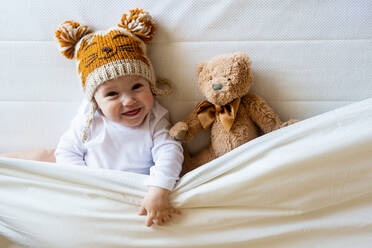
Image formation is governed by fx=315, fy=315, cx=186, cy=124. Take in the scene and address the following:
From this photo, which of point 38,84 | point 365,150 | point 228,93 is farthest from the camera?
point 38,84

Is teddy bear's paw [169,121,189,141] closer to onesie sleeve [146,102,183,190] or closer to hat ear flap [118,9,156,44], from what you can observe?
onesie sleeve [146,102,183,190]

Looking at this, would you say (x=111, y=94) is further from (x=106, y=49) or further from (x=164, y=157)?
(x=164, y=157)

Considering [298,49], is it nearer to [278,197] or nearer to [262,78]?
[262,78]

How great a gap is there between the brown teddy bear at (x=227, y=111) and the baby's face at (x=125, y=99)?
0.40ft

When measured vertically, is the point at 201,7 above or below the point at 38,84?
above

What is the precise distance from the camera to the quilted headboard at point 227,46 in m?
0.97

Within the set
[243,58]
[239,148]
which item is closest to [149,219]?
[239,148]

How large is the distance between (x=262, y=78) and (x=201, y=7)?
297mm

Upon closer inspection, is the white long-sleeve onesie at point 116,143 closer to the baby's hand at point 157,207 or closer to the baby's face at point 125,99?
the baby's face at point 125,99

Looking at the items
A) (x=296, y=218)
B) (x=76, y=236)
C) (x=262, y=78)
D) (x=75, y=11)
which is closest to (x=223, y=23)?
(x=262, y=78)

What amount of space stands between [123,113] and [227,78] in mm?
331

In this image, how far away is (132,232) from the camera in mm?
826

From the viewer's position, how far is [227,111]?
969 millimetres

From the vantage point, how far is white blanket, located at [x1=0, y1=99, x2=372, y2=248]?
80 cm
